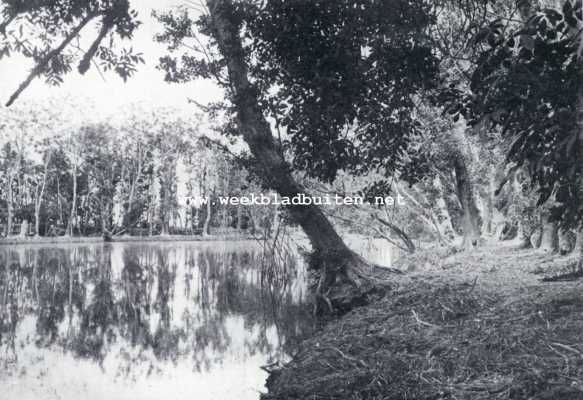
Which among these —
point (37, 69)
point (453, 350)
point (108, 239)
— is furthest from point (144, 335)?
point (108, 239)

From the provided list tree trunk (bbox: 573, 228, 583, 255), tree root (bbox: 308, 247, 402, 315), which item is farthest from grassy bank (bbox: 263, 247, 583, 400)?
tree trunk (bbox: 573, 228, 583, 255)

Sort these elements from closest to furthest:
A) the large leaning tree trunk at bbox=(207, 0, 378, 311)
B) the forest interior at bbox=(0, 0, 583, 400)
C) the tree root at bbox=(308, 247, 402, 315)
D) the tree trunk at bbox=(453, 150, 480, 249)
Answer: the forest interior at bbox=(0, 0, 583, 400), the large leaning tree trunk at bbox=(207, 0, 378, 311), the tree root at bbox=(308, 247, 402, 315), the tree trunk at bbox=(453, 150, 480, 249)

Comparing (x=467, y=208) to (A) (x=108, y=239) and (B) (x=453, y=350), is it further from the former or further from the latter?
(A) (x=108, y=239)

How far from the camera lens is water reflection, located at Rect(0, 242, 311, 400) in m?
4.61

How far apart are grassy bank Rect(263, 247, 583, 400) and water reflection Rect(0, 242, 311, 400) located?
0.80 m

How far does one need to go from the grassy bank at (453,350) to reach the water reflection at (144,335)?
80 cm

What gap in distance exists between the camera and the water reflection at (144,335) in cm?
461

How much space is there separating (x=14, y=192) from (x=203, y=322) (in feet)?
124

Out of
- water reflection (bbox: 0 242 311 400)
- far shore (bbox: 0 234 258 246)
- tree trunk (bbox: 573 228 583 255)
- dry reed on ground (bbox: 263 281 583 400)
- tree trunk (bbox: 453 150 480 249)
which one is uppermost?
tree trunk (bbox: 453 150 480 249)

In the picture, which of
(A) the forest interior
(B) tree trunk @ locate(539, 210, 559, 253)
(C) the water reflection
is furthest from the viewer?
(B) tree trunk @ locate(539, 210, 559, 253)

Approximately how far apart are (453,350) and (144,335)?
13.8 ft

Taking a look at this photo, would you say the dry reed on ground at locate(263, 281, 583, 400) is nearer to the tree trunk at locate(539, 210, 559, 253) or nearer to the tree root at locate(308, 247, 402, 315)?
the tree root at locate(308, 247, 402, 315)

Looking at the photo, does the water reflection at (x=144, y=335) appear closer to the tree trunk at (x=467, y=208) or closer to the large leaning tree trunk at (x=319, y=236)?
the large leaning tree trunk at (x=319, y=236)

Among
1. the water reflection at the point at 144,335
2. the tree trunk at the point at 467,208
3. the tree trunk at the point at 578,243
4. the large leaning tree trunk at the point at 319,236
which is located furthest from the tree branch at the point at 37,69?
the tree trunk at the point at 467,208
